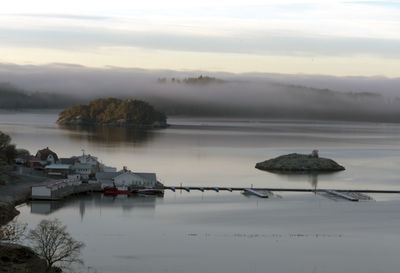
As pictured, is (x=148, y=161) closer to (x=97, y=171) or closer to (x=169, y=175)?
(x=169, y=175)

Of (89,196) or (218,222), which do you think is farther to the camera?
(89,196)

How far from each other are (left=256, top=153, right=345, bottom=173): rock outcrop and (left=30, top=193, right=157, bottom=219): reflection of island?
17.4 meters

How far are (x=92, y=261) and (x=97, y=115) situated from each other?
134305mm

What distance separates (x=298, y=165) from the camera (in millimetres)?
48062

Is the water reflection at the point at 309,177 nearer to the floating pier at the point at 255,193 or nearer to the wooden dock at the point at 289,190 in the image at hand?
the wooden dock at the point at 289,190

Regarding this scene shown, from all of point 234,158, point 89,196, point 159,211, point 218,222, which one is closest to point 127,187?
point 89,196

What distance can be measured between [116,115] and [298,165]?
10335 centimetres

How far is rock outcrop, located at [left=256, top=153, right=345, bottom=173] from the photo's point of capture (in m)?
47.8

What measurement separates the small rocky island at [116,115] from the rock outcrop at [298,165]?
91.1 m

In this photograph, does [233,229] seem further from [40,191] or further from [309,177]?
[309,177]

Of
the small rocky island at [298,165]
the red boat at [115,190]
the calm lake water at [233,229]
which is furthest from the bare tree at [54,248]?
the small rocky island at [298,165]

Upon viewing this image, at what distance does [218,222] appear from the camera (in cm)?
2625

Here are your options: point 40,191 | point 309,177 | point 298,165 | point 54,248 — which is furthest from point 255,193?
point 54,248

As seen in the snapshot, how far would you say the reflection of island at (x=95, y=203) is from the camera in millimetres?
28156
